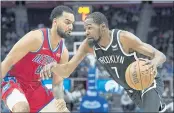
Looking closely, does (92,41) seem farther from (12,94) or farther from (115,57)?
(12,94)

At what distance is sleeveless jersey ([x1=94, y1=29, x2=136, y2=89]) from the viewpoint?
15.5 feet

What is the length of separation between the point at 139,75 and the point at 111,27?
45.0ft

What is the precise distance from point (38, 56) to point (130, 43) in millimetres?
1076

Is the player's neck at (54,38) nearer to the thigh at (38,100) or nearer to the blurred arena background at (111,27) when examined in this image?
the thigh at (38,100)

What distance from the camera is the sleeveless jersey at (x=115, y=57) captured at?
4.71 meters

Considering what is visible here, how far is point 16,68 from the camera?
4840mm

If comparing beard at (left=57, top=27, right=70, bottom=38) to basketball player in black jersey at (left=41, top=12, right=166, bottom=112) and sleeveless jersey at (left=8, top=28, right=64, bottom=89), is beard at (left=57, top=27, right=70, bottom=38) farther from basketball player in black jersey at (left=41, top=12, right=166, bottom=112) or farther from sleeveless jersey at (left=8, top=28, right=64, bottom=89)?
basketball player in black jersey at (left=41, top=12, right=166, bottom=112)

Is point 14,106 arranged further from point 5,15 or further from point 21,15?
point 5,15

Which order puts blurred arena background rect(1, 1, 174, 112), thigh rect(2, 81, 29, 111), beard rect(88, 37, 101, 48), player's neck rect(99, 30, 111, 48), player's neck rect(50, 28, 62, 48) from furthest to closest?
blurred arena background rect(1, 1, 174, 112) < player's neck rect(50, 28, 62, 48) < player's neck rect(99, 30, 111, 48) < beard rect(88, 37, 101, 48) < thigh rect(2, 81, 29, 111)

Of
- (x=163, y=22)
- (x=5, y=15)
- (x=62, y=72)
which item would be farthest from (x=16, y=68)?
(x=163, y=22)

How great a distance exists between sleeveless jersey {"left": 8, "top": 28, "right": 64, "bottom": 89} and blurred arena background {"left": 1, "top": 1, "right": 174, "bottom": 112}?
4983 millimetres

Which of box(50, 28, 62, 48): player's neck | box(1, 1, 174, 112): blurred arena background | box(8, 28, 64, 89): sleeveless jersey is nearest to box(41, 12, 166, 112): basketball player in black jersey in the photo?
box(8, 28, 64, 89): sleeveless jersey

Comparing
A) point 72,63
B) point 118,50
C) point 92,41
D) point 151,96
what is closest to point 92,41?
point 92,41

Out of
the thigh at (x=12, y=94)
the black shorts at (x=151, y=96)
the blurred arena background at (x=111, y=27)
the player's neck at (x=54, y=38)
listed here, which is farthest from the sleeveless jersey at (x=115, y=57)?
the blurred arena background at (x=111, y=27)
